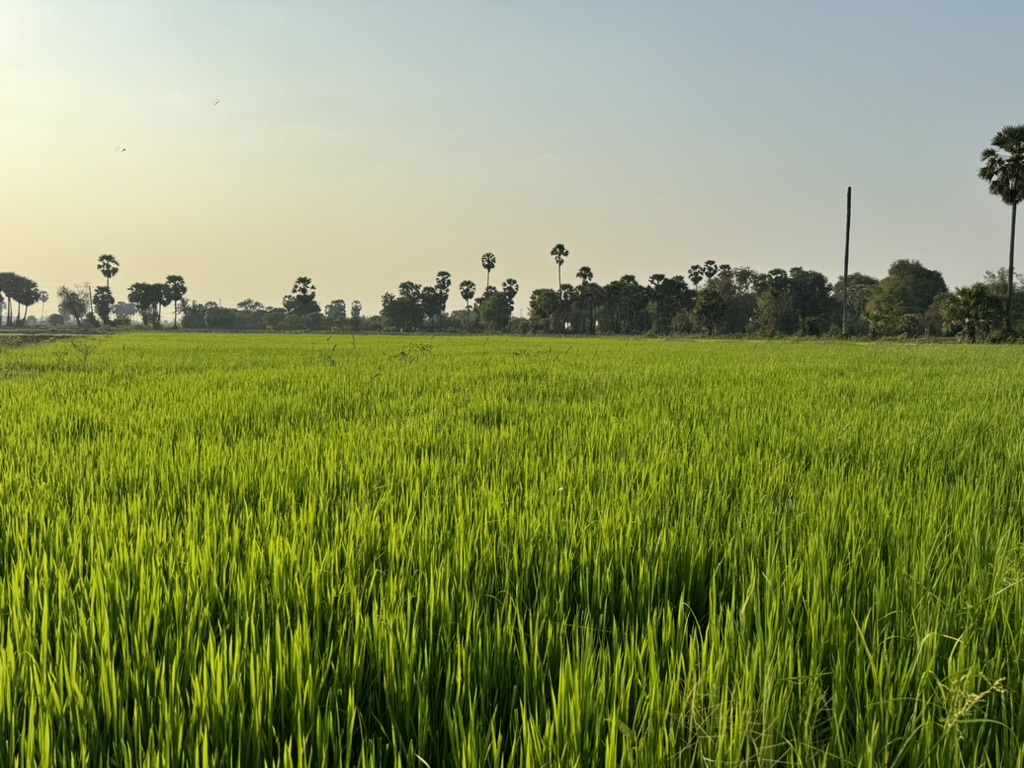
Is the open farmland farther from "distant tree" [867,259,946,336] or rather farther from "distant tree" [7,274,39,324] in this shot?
"distant tree" [7,274,39,324]

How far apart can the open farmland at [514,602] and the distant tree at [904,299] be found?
5044 centimetres

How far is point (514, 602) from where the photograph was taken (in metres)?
1.44

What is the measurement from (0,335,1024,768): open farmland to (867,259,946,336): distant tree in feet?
165

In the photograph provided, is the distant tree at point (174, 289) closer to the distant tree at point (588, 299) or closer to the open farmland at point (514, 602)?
the distant tree at point (588, 299)

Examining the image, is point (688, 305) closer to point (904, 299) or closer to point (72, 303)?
point (904, 299)

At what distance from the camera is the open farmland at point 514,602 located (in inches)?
39.2

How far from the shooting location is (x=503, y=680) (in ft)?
3.93

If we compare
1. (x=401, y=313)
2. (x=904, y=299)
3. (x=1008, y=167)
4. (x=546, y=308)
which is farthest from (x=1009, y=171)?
(x=401, y=313)

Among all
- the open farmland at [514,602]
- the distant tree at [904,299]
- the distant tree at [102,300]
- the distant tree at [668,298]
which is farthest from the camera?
the distant tree at [102,300]

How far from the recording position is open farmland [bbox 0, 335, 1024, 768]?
1.00 m

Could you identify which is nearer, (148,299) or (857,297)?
(857,297)

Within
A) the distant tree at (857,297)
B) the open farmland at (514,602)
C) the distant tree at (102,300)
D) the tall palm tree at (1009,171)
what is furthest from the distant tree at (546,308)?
the open farmland at (514,602)

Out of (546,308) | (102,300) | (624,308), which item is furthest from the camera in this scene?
(102,300)

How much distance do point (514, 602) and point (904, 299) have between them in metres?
67.5
